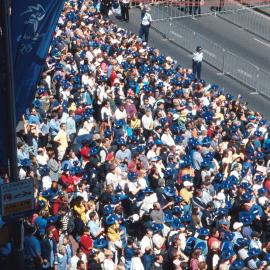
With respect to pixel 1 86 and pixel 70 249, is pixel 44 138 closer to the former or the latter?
pixel 70 249

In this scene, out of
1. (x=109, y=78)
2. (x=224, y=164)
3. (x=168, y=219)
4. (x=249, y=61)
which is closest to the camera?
(x=168, y=219)

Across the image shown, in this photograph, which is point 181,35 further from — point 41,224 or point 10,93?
point 10,93

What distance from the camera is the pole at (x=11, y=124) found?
49.4ft

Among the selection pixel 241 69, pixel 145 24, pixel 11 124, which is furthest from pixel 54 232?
pixel 145 24

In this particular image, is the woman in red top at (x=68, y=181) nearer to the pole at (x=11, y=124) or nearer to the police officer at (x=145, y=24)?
the pole at (x=11, y=124)

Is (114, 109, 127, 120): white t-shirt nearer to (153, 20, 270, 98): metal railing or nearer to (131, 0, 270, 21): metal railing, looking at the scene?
(153, 20, 270, 98): metal railing

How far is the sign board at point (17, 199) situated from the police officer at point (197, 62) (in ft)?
63.4

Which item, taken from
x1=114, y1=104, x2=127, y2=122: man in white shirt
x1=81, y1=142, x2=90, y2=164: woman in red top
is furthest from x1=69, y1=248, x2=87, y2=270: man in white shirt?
x1=114, y1=104, x2=127, y2=122: man in white shirt

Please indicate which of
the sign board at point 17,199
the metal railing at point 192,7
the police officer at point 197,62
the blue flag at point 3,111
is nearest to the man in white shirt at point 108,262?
the sign board at point 17,199

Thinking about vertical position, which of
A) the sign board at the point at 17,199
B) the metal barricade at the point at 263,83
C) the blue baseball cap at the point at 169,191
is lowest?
the metal barricade at the point at 263,83

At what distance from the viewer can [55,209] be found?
20281 mm

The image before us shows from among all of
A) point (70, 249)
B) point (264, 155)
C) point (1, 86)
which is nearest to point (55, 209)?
point (70, 249)

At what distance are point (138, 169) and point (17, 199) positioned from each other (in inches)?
279

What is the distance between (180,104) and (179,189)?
5.94 m
